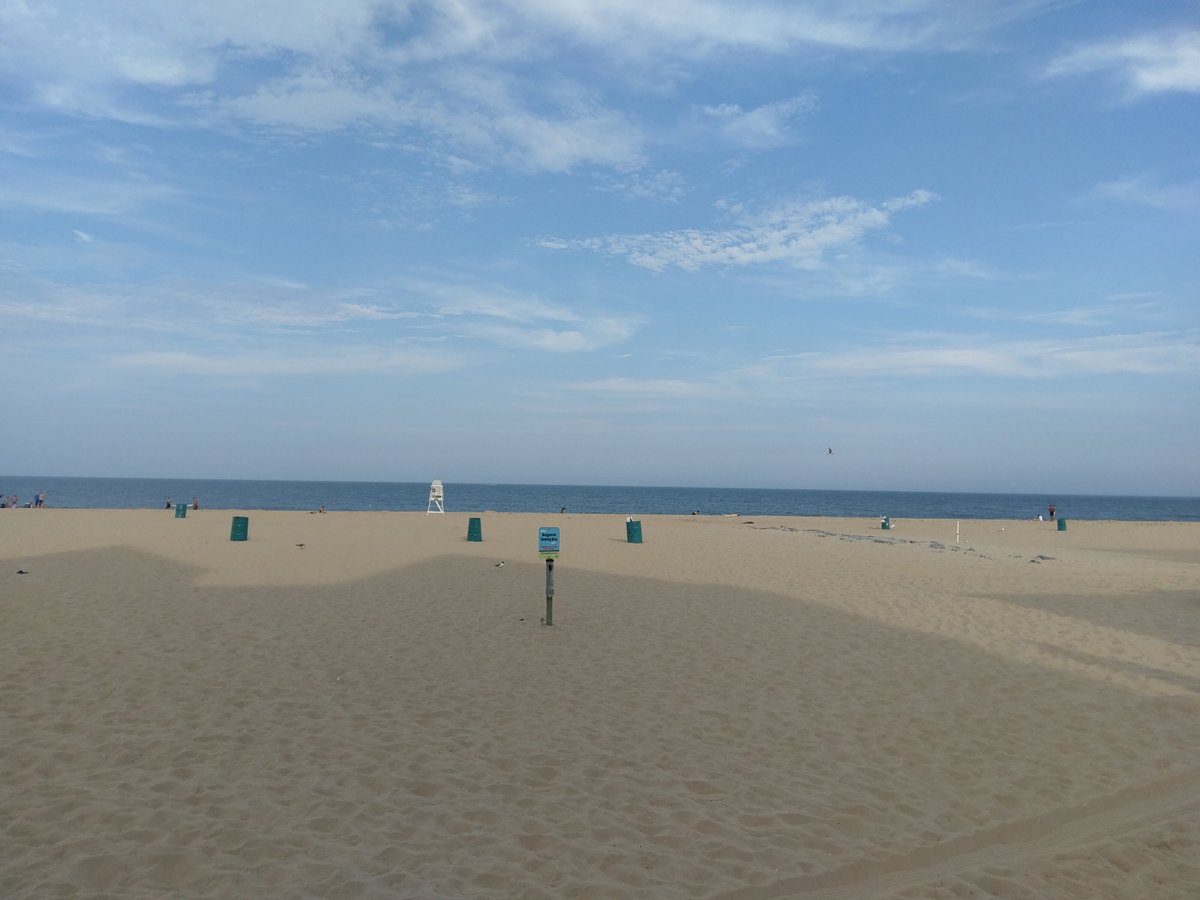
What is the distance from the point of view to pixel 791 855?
529 centimetres

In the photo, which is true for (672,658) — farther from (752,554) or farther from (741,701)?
(752,554)

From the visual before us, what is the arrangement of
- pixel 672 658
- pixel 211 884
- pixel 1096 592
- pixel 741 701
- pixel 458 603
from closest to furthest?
pixel 211 884 → pixel 741 701 → pixel 672 658 → pixel 458 603 → pixel 1096 592

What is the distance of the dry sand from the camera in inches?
199

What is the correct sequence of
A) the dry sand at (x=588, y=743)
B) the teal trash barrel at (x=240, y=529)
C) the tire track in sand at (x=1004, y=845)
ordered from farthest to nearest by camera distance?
the teal trash barrel at (x=240, y=529), the dry sand at (x=588, y=743), the tire track in sand at (x=1004, y=845)

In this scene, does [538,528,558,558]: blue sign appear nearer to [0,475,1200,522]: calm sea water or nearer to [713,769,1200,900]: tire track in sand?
[713,769,1200,900]: tire track in sand

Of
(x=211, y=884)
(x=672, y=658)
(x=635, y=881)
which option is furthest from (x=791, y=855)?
(x=672, y=658)

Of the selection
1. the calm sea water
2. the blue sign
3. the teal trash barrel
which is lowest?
the calm sea water

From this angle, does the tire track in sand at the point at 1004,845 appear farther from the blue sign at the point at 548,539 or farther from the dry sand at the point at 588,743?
the blue sign at the point at 548,539

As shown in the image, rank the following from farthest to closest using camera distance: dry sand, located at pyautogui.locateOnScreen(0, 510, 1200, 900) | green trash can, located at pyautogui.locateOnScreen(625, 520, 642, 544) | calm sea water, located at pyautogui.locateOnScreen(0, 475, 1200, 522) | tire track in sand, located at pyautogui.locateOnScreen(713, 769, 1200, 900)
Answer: calm sea water, located at pyautogui.locateOnScreen(0, 475, 1200, 522) → green trash can, located at pyautogui.locateOnScreen(625, 520, 642, 544) → dry sand, located at pyautogui.locateOnScreen(0, 510, 1200, 900) → tire track in sand, located at pyautogui.locateOnScreen(713, 769, 1200, 900)

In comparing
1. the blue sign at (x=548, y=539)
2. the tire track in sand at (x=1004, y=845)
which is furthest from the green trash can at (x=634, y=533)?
the tire track in sand at (x=1004, y=845)

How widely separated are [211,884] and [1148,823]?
6.75 meters

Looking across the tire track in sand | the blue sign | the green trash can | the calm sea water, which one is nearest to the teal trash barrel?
the green trash can

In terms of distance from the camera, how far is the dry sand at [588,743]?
199 inches

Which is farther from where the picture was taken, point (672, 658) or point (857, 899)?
point (672, 658)
